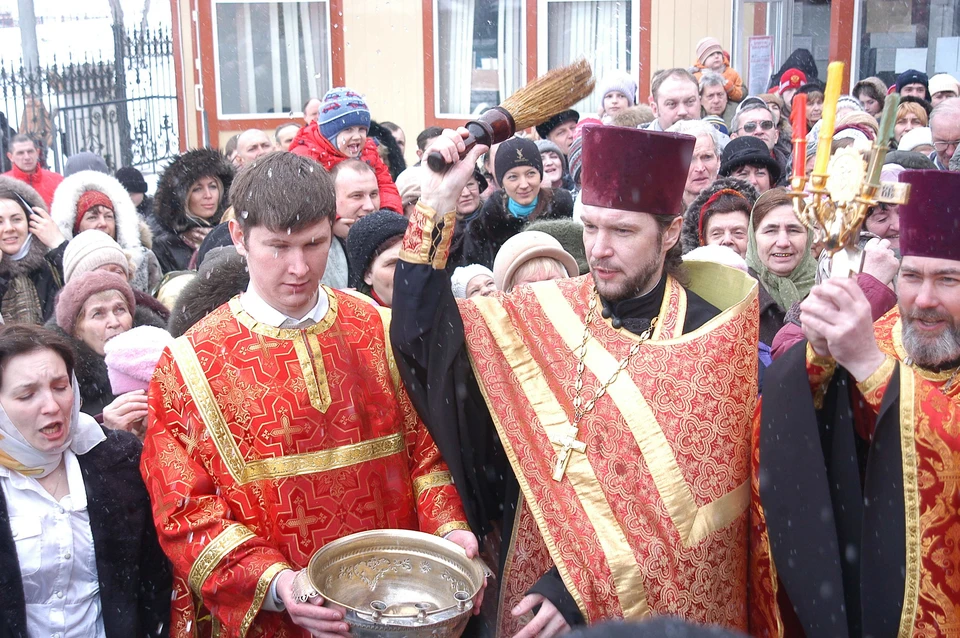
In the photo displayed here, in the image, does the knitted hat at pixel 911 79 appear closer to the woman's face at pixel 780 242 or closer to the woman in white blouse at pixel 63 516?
the woman's face at pixel 780 242

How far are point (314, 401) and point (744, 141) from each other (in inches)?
186

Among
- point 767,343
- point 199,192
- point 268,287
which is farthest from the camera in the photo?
point 199,192

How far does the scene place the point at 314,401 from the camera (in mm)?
2969

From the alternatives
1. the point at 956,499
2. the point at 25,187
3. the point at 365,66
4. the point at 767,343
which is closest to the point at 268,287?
A: the point at 956,499

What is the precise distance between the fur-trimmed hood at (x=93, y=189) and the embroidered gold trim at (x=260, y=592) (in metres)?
4.23

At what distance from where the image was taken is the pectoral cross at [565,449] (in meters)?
3.00

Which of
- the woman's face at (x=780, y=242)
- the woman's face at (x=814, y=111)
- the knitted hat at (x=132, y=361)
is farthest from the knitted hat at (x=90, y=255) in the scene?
the woman's face at (x=814, y=111)

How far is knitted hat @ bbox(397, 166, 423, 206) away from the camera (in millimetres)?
6820

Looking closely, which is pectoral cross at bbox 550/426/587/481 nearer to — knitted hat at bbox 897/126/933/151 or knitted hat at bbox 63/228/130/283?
knitted hat at bbox 63/228/130/283

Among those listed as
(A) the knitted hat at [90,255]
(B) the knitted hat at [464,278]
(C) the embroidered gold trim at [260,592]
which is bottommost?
(C) the embroidered gold trim at [260,592]

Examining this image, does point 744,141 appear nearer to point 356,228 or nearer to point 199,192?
point 356,228

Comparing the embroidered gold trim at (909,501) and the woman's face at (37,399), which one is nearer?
the embroidered gold trim at (909,501)

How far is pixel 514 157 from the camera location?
271 inches

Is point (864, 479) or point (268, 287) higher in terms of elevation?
point (268, 287)
